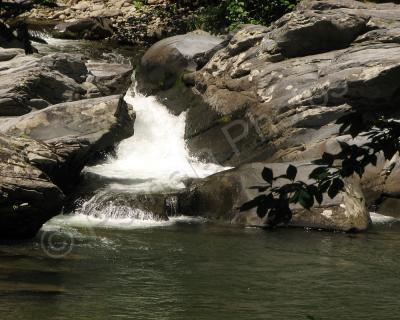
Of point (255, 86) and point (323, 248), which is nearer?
point (323, 248)

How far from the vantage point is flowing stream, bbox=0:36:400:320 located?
24.9 feet

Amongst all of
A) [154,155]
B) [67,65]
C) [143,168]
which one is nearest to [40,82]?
[67,65]

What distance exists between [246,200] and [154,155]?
18.2 ft

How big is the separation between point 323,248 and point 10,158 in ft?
15.4

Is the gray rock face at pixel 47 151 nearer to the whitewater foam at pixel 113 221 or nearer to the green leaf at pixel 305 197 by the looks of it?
the whitewater foam at pixel 113 221

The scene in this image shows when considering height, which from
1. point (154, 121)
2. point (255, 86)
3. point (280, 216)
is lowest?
point (154, 121)

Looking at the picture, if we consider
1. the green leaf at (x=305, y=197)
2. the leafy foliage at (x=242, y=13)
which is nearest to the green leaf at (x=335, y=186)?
the green leaf at (x=305, y=197)

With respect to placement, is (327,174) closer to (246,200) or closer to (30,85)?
(246,200)

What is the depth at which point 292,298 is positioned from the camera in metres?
8.05

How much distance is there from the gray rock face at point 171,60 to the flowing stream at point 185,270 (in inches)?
240

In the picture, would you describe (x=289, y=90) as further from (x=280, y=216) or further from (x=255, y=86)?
(x=280, y=216)

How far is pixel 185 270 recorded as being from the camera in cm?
922

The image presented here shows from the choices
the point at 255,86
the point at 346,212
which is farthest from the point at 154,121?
the point at 346,212

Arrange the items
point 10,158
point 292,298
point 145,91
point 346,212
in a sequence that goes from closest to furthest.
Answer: point 292,298
point 10,158
point 346,212
point 145,91
